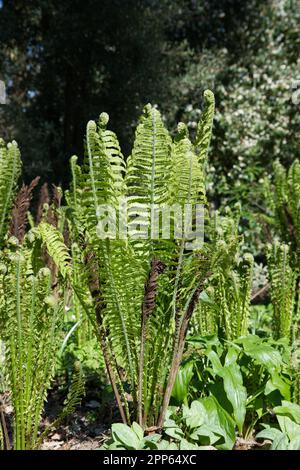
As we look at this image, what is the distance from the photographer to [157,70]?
860 centimetres

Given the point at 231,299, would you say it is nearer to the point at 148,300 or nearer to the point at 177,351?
the point at 177,351

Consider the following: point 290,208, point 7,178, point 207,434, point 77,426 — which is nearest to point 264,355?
point 207,434

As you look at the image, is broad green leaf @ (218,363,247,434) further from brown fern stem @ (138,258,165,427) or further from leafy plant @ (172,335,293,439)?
brown fern stem @ (138,258,165,427)

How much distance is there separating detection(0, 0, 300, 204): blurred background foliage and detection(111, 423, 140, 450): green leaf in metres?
5.78

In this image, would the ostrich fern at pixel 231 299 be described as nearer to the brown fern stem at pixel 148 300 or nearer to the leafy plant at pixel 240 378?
the leafy plant at pixel 240 378

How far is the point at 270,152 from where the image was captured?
7855 millimetres

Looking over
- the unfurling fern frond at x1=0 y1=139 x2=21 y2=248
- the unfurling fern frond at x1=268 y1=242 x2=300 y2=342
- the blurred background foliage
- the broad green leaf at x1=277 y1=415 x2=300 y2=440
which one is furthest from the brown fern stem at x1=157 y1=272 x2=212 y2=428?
the blurred background foliage

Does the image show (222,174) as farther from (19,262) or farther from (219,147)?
(19,262)

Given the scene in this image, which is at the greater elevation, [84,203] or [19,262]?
[84,203]

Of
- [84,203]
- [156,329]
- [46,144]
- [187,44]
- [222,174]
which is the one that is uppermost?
[187,44]

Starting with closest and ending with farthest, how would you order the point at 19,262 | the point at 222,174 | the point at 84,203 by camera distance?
the point at 19,262 < the point at 84,203 < the point at 222,174

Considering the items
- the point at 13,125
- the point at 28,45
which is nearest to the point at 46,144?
the point at 13,125

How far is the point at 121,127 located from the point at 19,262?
7157 millimetres

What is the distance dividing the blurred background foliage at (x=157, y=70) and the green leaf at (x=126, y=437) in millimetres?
5782
